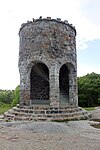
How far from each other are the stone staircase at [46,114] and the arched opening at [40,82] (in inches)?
141

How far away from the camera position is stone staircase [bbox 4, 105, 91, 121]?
10.6 metres

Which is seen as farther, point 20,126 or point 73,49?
point 73,49

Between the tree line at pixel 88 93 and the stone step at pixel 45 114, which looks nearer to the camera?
the stone step at pixel 45 114

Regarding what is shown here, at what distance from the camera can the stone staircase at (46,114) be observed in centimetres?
1055

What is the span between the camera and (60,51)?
40.1ft

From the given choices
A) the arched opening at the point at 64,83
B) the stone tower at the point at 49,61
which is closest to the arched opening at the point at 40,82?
the arched opening at the point at 64,83

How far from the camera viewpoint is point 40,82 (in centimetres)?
1539

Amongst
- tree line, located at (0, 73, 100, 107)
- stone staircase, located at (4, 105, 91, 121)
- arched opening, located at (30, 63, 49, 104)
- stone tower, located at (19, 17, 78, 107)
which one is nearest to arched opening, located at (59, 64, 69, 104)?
stone tower, located at (19, 17, 78, 107)

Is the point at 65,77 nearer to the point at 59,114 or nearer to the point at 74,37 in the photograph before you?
the point at 74,37

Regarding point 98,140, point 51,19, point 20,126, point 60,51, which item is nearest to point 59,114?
point 20,126

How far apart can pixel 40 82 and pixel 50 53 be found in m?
3.88

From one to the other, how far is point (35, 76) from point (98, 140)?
9.53 metres

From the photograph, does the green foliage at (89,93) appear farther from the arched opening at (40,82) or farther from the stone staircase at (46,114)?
the stone staircase at (46,114)

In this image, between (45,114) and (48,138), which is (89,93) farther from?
(48,138)
